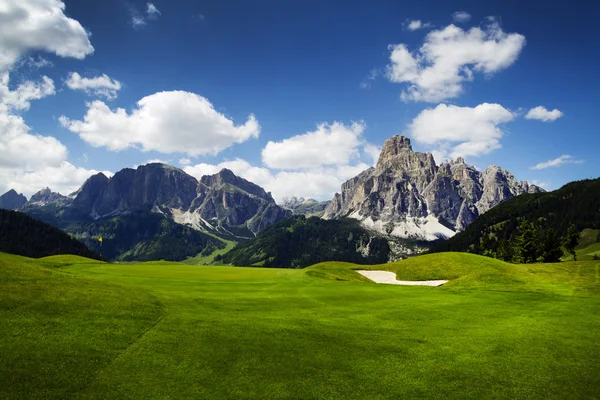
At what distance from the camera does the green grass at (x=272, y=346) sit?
14719 mm

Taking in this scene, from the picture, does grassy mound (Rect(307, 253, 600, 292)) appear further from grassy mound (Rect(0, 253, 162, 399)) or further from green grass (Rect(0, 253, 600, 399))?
grassy mound (Rect(0, 253, 162, 399))

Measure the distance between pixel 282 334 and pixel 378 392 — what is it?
25.3 feet

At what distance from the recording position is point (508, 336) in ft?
77.8

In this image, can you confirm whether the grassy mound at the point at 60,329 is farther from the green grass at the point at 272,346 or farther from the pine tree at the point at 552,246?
the pine tree at the point at 552,246

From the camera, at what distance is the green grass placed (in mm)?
14719

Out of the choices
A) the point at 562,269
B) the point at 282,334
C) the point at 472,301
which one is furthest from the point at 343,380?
the point at 562,269

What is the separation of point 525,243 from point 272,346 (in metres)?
136

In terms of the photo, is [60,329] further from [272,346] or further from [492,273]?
[492,273]

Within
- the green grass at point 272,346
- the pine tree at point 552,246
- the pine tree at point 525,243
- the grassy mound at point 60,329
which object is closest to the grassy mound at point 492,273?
the green grass at point 272,346

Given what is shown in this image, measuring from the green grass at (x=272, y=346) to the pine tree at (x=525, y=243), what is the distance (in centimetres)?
10496

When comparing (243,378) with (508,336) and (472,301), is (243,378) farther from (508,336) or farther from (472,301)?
(472,301)

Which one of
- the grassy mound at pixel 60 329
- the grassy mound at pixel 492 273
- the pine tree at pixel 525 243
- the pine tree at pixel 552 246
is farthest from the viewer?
the pine tree at pixel 525 243

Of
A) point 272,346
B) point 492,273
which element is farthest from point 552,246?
point 272,346

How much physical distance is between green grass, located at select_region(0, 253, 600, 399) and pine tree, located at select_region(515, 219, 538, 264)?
10496 cm
